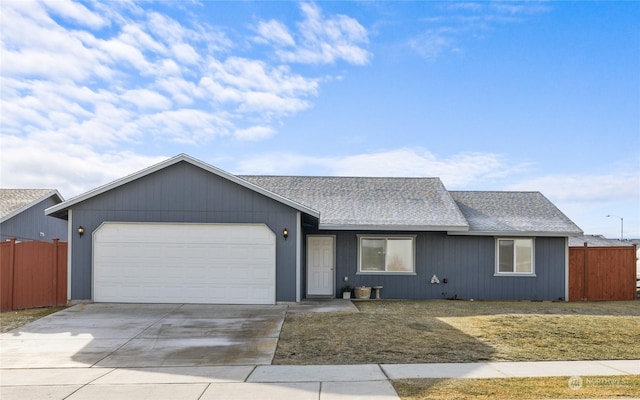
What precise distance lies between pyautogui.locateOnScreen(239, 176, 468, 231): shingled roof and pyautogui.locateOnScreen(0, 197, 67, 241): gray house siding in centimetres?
1099

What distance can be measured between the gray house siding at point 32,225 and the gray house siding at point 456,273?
1481 centimetres

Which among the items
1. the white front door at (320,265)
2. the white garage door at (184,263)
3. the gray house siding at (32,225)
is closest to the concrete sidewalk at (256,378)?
the white garage door at (184,263)

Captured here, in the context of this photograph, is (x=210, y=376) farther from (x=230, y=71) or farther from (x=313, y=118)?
(x=313, y=118)

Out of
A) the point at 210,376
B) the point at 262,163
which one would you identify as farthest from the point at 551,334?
the point at 262,163

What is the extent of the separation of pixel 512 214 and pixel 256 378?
1394 centimetres

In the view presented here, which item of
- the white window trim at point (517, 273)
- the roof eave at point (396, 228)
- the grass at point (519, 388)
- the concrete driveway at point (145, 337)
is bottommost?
the concrete driveway at point (145, 337)

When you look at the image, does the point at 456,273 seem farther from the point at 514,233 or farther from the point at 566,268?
the point at 566,268

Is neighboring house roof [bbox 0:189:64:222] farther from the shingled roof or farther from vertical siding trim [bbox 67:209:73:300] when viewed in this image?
the shingled roof

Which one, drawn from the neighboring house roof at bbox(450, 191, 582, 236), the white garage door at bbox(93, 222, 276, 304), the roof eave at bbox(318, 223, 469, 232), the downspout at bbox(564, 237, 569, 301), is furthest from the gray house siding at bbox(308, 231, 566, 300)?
the white garage door at bbox(93, 222, 276, 304)

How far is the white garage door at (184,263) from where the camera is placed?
47.9 feet

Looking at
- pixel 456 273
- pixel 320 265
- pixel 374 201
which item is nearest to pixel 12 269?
pixel 320 265

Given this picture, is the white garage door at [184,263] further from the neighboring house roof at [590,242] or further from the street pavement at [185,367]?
the neighboring house roof at [590,242]

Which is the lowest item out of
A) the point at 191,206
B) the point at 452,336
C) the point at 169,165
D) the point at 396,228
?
the point at 452,336

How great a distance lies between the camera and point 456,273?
17203mm
